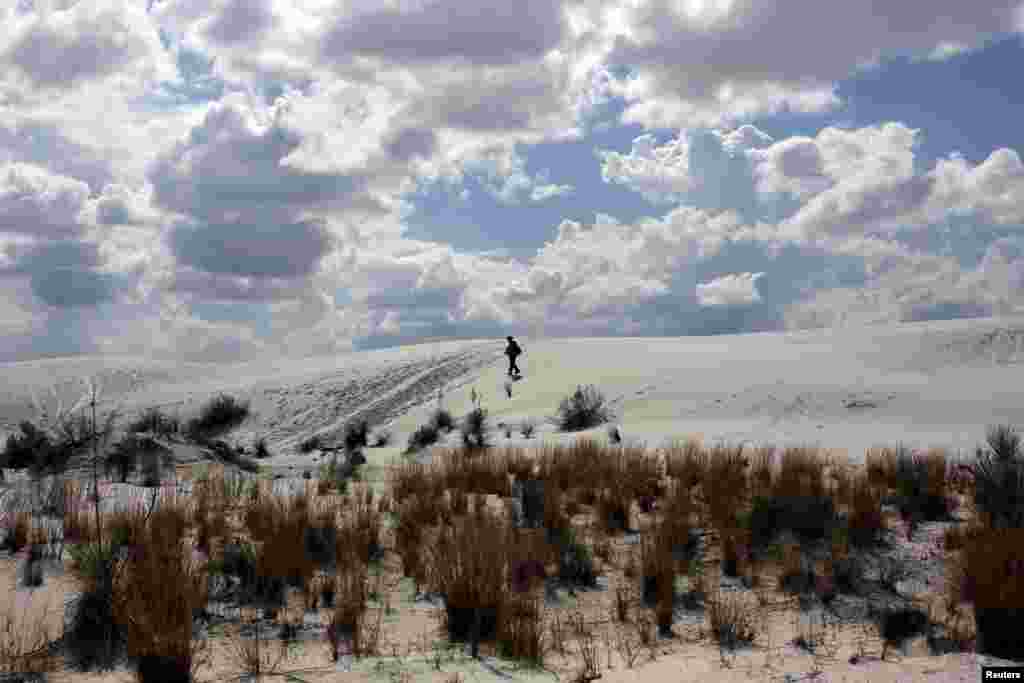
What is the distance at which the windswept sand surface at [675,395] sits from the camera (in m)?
4.86

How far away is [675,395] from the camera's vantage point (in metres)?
23.8

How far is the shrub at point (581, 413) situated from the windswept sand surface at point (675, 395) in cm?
57

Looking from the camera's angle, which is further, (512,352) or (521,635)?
(512,352)

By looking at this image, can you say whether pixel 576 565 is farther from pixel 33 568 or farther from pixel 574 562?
pixel 33 568

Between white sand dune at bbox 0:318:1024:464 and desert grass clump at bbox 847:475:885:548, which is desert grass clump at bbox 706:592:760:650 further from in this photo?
white sand dune at bbox 0:318:1024:464

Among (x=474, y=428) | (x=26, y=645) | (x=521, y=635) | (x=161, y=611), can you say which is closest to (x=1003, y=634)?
(x=521, y=635)

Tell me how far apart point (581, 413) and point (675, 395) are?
400 centimetres

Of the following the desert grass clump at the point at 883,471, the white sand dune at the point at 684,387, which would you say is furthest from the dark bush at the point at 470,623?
the desert grass clump at the point at 883,471

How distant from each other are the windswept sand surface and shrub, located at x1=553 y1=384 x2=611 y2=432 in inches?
22.4

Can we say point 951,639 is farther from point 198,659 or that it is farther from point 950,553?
point 198,659

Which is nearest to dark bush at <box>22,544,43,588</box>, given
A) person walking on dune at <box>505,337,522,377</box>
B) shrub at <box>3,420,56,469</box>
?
shrub at <box>3,420,56,469</box>

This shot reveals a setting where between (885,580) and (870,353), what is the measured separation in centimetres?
2364

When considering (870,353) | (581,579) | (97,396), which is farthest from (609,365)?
(97,396)

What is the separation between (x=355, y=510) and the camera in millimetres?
9375
